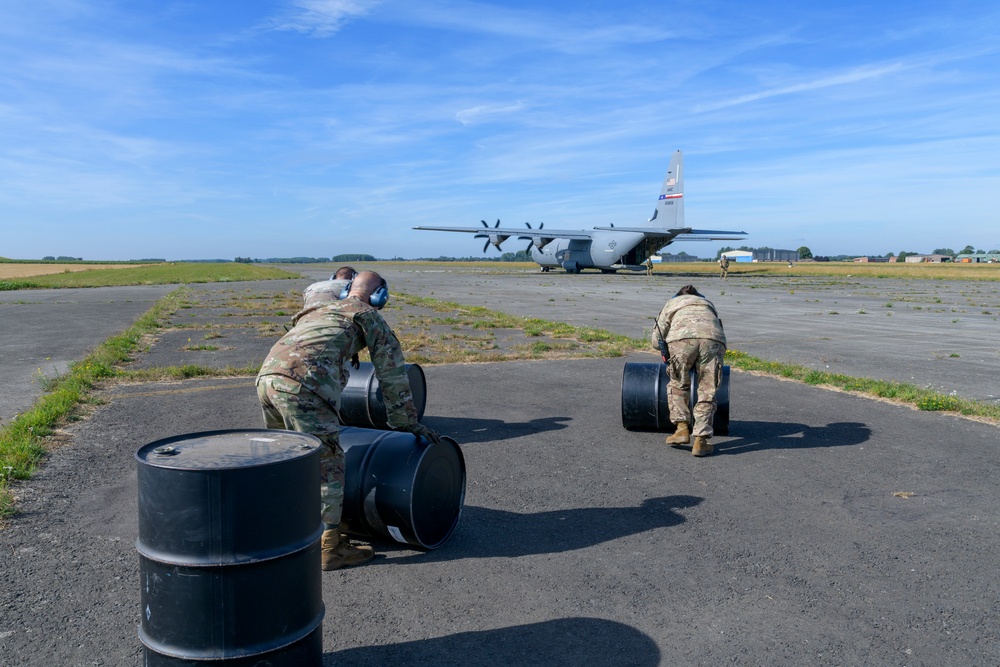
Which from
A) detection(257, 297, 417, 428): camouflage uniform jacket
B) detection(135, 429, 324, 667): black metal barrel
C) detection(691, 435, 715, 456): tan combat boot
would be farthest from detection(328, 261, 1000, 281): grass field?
detection(135, 429, 324, 667): black metal barrel

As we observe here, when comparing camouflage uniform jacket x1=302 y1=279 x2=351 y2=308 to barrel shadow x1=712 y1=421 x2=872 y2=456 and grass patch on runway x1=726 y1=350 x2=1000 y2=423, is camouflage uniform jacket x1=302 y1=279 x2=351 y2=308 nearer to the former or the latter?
barrel shadow x1=712 y1=421 x2=872 y2=456

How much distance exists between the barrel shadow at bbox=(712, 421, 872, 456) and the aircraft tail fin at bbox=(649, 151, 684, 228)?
49.8 metres

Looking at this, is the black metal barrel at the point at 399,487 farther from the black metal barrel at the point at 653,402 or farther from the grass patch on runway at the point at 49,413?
the black metal barrel at the point at 653,402

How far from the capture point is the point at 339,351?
4984 millimetres

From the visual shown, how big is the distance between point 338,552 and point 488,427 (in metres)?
4.15

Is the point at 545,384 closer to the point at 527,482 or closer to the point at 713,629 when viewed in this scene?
the point at 527,482

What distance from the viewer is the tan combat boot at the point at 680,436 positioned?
795cm

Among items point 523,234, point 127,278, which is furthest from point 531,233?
point 127,278

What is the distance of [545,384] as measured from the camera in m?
11.8

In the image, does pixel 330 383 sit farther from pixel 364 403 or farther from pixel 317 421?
pixel 364 403

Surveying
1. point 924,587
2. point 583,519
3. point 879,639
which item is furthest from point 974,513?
point 583,519

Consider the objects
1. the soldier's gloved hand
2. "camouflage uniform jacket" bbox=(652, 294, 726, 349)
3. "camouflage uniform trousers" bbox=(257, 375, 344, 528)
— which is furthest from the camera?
"camouflage uniform jacket" bbox=(652, 294, 726, 349)

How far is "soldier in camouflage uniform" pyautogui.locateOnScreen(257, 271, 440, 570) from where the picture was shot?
477 cm

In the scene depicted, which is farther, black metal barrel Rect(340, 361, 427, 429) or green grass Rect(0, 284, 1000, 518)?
black metal barrel Rect(340, 361, 427, 429)
